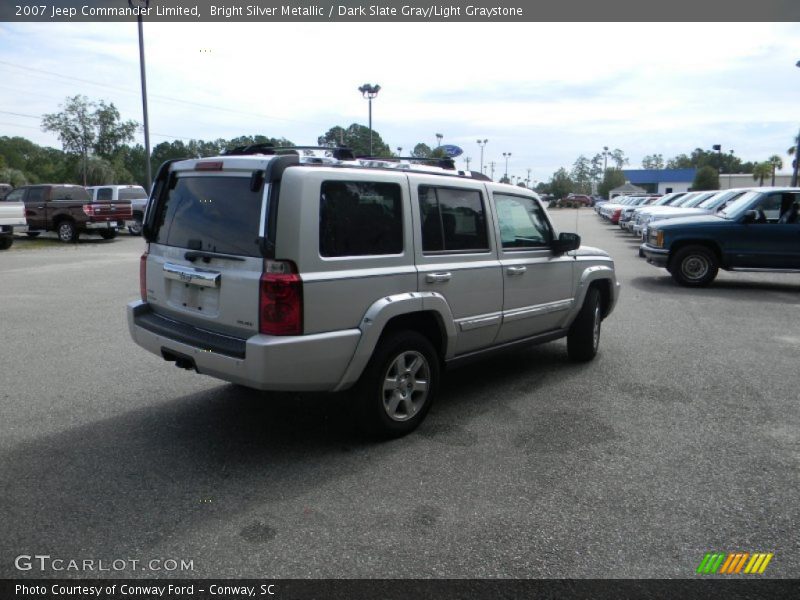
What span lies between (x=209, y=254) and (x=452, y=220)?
6.15 feet

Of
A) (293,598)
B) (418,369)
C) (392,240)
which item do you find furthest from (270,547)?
(392,240)

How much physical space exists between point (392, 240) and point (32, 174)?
319 ft

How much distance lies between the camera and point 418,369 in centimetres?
463

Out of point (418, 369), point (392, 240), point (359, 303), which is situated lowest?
point (418, 369)

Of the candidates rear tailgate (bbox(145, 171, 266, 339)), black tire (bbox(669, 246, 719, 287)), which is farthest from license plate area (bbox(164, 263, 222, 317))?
black tire (bbox(669, 246, 719, 287))

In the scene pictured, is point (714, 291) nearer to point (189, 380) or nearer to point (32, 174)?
point (189, 380)

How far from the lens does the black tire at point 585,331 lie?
650 cm

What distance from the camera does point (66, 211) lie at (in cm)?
2189

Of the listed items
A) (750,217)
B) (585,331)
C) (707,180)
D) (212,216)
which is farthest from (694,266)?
(707,180)

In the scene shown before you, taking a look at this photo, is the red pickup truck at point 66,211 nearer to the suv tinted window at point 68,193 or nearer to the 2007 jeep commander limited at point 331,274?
the suv tinted window at point 68,193

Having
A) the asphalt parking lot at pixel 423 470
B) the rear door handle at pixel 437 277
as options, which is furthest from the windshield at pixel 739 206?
the rear door handle at pixel 437 277

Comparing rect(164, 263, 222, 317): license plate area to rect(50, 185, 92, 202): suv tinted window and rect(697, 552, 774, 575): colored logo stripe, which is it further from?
rect(50, 185, 92, 202): suv tinted window

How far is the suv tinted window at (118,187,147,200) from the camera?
2500cm

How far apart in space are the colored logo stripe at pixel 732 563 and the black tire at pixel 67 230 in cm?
2306
